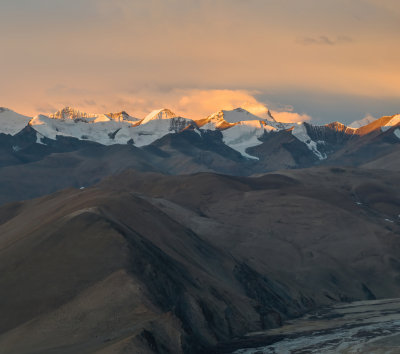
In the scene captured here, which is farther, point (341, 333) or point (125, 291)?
point (341, 333)

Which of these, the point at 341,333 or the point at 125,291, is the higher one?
the point at 125,291

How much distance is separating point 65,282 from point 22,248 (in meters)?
20.8

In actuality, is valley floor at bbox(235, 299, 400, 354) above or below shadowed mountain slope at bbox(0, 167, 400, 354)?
below

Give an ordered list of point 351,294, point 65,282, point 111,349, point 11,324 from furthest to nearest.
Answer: point 351,294 < point 65,282 < point 11,324 < point 111,349

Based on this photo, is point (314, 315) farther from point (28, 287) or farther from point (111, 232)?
point (28, 287)

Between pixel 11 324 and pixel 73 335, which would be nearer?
pixel 73 335

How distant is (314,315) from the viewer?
14900 cm

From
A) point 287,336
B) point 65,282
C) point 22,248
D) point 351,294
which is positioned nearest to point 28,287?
point 65,282

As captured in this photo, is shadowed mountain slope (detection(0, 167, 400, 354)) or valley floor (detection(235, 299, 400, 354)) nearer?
shadowed mountain slope (detection(0, 167, 400, 354))

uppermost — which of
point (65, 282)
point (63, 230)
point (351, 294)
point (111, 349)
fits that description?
point (63, 230)

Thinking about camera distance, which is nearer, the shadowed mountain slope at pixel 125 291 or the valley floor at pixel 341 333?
the shadowed mountain slope at pixel 125 291

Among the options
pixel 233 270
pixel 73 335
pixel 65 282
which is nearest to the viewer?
pixel 73 335

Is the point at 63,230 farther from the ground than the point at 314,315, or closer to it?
farther from the ground

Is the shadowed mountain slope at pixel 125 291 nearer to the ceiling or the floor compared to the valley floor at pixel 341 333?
nearer to the ceiling
